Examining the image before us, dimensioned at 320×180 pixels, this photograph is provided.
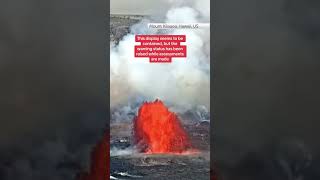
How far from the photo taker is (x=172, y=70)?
3529 mm

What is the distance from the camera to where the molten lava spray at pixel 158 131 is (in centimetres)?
352

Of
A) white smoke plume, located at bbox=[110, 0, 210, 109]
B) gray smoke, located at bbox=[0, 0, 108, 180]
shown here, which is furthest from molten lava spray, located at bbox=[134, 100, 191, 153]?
gray smoke, located at bbox=[0, 0, 108, 180]

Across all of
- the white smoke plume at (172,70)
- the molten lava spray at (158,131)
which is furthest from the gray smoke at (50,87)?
the molten lava spray at (158,131)

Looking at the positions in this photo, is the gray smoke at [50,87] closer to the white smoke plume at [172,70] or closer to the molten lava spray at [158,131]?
the white smoke plume at [172,70]

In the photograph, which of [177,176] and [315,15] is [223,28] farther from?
[177,176]

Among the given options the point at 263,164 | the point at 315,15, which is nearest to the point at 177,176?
the point at 263,164

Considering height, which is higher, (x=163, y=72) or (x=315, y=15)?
(x=315, y=15)

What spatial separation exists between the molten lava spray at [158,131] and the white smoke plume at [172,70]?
90mm

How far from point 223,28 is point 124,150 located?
1160 millimetres

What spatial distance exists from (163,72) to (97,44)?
522 millimetres

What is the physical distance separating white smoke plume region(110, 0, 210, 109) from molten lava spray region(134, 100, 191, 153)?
9 cm

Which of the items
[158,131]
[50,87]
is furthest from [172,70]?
[50,87]

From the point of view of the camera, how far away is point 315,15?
3641 mm

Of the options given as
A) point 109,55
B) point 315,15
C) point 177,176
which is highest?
point 315,15
